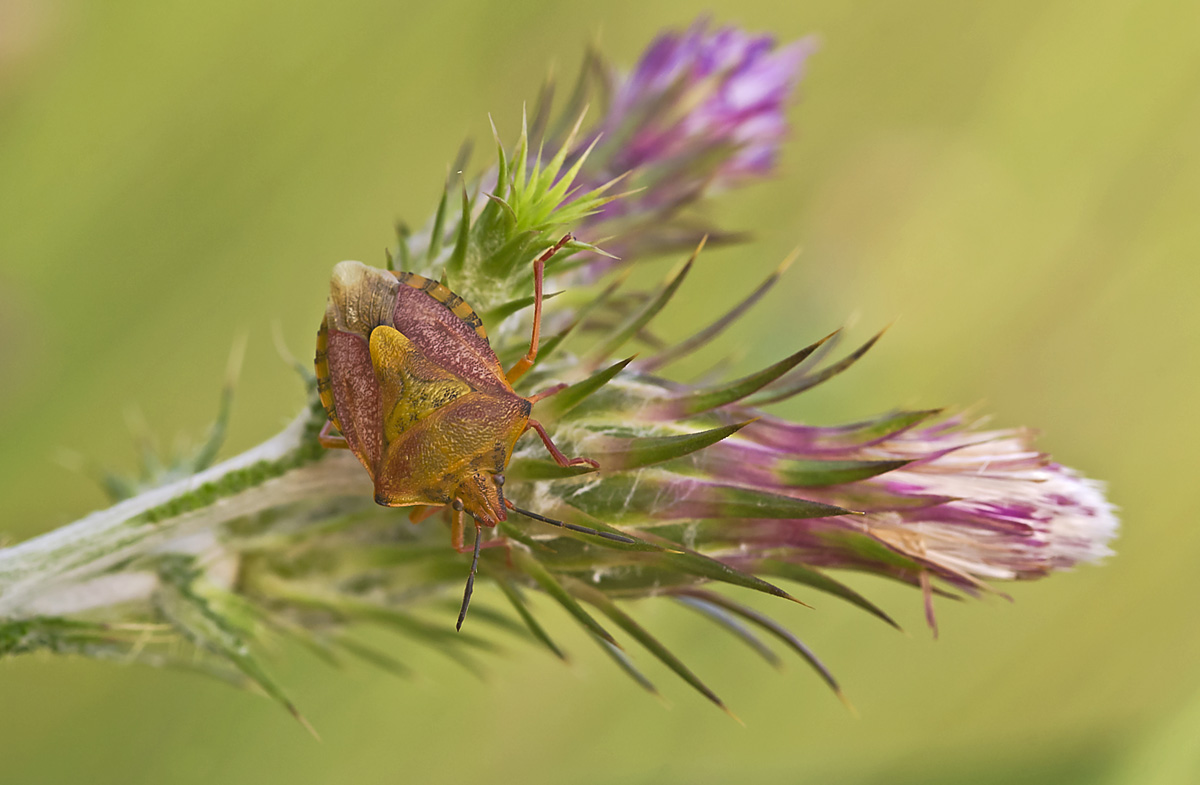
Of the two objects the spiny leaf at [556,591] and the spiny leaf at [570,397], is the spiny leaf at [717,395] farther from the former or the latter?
the spiny leaf at [556,591]

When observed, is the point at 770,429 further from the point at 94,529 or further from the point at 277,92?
the point at 277,92

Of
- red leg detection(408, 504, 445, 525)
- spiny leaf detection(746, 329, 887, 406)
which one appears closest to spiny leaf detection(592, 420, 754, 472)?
spiny leaf detection(746, 329, 887, 406)

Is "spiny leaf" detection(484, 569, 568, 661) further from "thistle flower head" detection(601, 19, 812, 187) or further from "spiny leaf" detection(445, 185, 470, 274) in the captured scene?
"thistle flower head" detection(601, 19, 812, 187)

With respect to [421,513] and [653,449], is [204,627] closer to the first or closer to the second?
[421,513]

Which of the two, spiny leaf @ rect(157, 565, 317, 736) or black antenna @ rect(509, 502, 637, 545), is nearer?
black antenna @ rect(509, 502, 637, 545)

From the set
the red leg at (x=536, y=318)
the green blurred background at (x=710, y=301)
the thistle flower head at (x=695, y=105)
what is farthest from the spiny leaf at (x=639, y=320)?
the green blurred background at (x=710, y=301)

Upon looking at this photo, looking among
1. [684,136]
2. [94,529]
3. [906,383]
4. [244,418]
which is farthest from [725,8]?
Result: [94,529]
